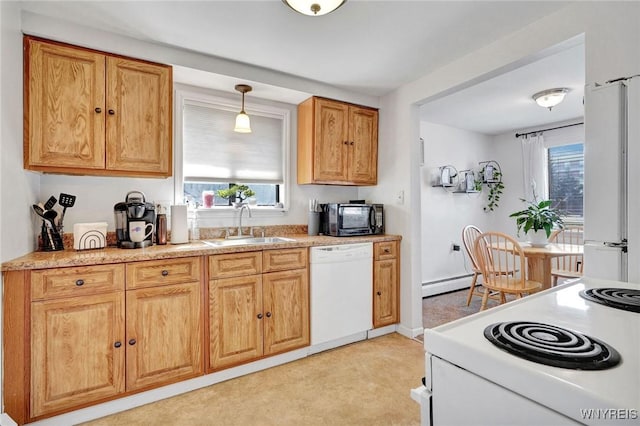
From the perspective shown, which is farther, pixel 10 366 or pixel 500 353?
pixel 10 366

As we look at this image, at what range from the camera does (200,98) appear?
2.74 m

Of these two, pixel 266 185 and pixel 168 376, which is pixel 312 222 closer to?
pixel 266 185

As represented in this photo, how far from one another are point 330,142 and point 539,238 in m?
2.41

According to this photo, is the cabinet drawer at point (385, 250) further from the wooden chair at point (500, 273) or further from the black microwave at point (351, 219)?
the wooden chair at point (500, 273)

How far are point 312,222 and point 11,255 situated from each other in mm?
2132

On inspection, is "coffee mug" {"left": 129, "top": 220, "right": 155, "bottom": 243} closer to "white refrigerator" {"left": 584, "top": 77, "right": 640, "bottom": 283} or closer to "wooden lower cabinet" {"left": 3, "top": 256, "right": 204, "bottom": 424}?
"wooden lower cabinet" {"left": 3, "top": 256, "right": 204, "bottom": 424}

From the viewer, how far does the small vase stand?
329 centimetres

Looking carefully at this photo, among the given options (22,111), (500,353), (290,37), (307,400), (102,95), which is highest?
(290,37)

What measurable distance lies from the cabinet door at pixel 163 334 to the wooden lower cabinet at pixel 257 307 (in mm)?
110

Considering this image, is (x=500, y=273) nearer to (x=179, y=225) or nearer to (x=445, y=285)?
(x=445, y=285)

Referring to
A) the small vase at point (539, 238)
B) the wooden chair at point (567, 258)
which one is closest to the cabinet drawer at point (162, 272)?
the small vase at point (539, 238)

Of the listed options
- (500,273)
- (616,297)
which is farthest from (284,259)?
(500,273)

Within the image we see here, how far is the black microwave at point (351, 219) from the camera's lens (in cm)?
293

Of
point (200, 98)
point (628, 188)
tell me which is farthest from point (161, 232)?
point (628, 188)
